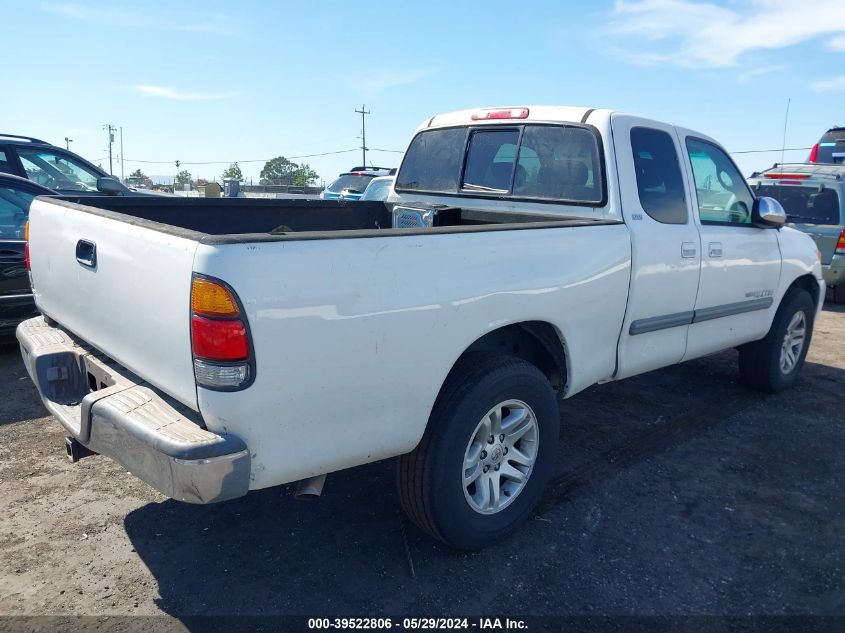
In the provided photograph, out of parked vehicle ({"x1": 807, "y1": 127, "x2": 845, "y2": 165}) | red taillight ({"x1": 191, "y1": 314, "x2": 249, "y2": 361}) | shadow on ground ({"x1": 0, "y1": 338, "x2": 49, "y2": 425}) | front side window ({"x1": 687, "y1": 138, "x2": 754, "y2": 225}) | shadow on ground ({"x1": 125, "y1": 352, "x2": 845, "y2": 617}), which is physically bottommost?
Result: shadow on ground ({"x1": 125, "y1": 352, "x2": 845, "y2": 617})

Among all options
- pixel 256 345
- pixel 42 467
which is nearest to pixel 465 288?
pixel 256 345

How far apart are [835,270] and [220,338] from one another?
950 cm

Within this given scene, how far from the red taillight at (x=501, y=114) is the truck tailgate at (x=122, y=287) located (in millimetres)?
2573

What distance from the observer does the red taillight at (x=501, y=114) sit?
14.1 ft

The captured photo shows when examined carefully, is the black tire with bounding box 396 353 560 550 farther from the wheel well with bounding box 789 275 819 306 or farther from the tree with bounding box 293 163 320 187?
the tree with bounding box 293 163 320 187

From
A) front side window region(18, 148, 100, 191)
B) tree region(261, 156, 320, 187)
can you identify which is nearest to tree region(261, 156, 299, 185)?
tree region(261, 156, 320, 187)

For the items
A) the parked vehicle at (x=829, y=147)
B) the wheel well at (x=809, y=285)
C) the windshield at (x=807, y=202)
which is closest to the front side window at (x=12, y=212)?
the wheel well at (x=809, y=285)

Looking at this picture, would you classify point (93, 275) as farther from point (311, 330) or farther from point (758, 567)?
point (758, 567)

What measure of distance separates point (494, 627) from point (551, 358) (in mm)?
1405

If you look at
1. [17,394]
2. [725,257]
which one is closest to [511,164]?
[725,257]

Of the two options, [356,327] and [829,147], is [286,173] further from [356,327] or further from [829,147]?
[356,327]

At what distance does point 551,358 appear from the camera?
354 cm

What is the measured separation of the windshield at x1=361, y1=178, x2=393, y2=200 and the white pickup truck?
6154mm

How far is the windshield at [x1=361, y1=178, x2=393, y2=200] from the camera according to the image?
36.0ft
